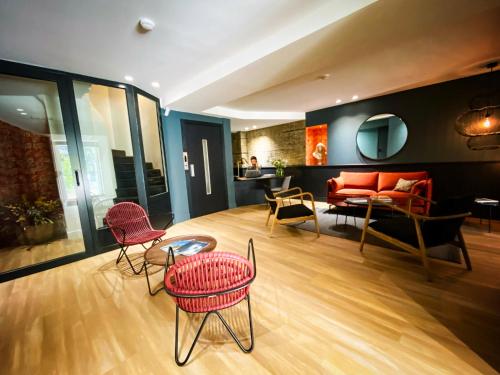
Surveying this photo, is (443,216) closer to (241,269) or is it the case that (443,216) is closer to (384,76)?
(241,269)

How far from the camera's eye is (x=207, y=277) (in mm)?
1198

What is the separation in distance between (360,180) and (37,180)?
6.21 m

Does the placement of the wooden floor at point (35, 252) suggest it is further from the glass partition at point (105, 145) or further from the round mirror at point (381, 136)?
the round mirror at point (381, 136)

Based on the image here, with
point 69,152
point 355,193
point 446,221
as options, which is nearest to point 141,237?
point 69,152

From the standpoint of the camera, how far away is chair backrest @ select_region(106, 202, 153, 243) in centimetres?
259

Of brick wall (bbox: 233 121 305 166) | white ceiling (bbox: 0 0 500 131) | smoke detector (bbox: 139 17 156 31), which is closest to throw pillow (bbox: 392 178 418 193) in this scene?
white ceiling (bbox: 0 0 500 131)

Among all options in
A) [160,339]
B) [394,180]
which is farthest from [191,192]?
[394,180]

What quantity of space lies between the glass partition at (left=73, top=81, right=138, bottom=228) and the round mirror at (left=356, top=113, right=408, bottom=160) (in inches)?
202

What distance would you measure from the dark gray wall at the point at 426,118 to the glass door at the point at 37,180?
5.62 metres

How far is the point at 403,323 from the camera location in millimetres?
1467

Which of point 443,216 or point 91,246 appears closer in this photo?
point 443,216

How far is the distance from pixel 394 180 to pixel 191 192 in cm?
454

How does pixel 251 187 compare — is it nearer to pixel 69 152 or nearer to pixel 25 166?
pixel 69 152

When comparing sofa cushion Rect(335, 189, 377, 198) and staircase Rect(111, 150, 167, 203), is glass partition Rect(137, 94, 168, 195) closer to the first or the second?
staircase Rect(111, 150, 167, 203)
